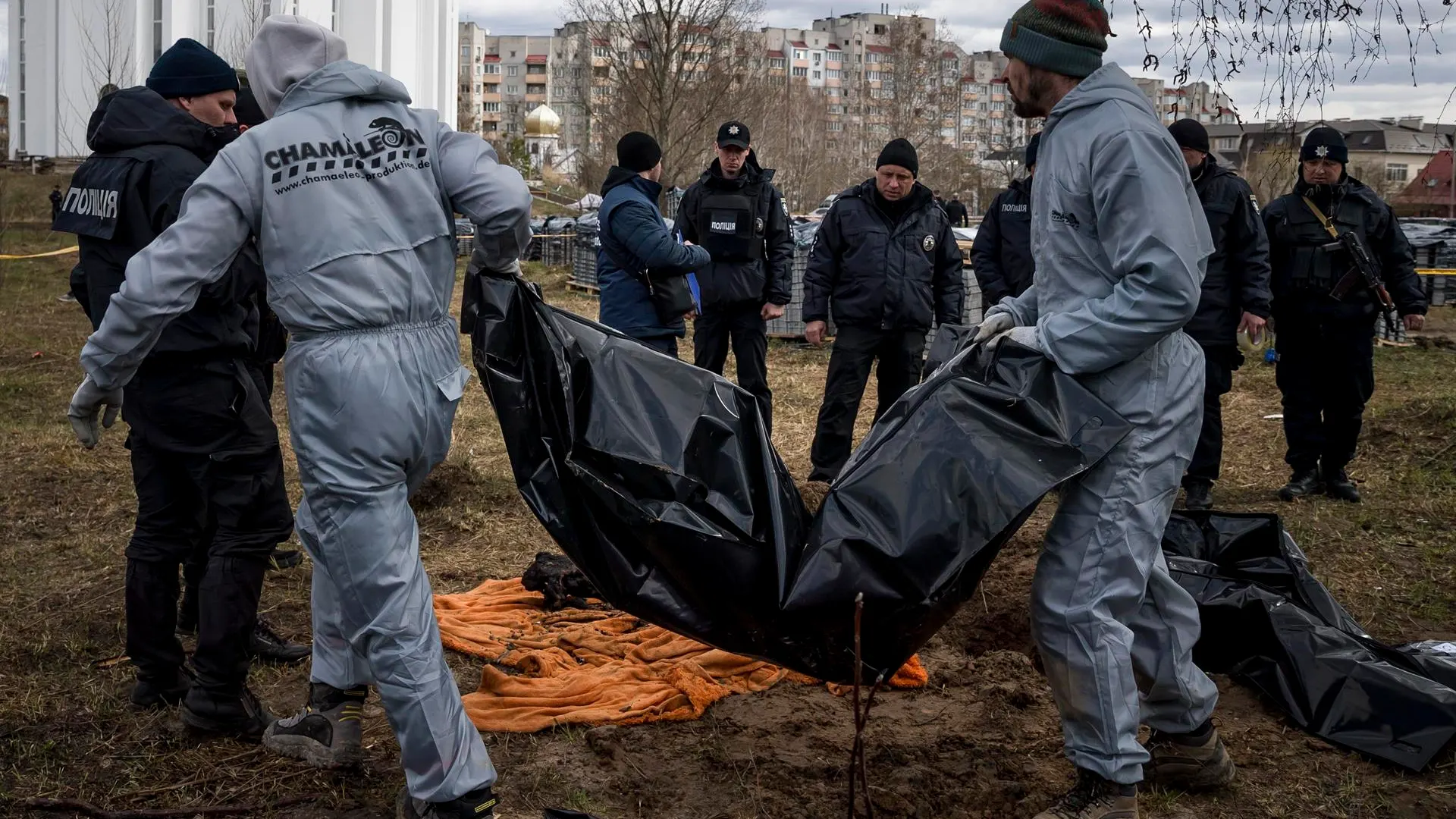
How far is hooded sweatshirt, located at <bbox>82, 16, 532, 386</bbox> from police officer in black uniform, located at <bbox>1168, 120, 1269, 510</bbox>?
14.5ft

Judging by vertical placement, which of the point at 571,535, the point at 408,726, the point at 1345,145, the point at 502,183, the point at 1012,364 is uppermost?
the point at 1345,145

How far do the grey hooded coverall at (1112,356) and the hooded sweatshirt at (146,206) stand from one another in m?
2.24

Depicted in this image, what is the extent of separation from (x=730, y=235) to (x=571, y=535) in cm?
424

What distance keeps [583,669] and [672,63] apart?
27.1m

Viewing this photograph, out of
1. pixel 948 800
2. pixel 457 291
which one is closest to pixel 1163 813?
pixel 948 800

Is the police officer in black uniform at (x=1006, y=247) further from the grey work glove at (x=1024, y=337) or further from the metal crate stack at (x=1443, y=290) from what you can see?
the metal crate stack at (x=1443, y=290)

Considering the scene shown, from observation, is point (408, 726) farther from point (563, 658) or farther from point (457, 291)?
point (457, 291)

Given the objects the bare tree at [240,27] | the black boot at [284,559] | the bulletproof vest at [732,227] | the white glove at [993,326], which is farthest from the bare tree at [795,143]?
the white glove at [993,326]

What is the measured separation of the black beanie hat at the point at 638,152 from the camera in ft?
19.9

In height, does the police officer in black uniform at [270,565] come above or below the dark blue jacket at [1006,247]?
below

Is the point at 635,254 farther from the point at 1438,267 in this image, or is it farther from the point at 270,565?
the point at 1438,267

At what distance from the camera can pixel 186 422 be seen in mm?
3637

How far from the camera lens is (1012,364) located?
297cm

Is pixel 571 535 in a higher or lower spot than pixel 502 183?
lower
